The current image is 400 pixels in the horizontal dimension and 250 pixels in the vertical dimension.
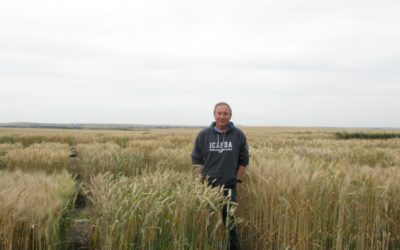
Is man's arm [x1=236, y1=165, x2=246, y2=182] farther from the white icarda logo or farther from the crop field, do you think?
the white icarda logo

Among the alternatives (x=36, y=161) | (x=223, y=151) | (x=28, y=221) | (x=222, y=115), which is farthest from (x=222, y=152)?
(x=36, y=161)

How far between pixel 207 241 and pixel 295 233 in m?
0.99

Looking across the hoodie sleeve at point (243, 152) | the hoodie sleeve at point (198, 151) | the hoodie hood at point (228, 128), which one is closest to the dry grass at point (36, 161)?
the hoodie sleeve at point (198, 151)

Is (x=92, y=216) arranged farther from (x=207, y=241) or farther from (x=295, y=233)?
(x=295, y=233)

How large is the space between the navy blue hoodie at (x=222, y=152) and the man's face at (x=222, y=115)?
0.33 ft

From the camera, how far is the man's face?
15.1ft

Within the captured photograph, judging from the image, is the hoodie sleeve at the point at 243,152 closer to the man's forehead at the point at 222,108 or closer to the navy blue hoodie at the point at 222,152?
the navy blue hoodie at the point at 222,152

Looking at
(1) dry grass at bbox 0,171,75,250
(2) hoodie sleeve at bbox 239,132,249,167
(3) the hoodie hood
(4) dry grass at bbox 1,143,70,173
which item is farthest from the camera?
(4) dry grass at bbox 1,143,70,173

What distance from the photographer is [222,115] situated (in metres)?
4.59

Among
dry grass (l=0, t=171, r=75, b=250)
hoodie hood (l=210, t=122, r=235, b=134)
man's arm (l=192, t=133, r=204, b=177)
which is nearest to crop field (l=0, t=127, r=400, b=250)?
dry grass (l=0, t=171, r=75, b=250)

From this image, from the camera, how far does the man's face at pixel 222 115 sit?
15.1 feet

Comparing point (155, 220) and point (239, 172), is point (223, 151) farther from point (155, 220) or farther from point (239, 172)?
point (155, 220)

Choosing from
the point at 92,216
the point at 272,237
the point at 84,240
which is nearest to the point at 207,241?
the point at 272,237

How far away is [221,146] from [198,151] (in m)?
0.38
